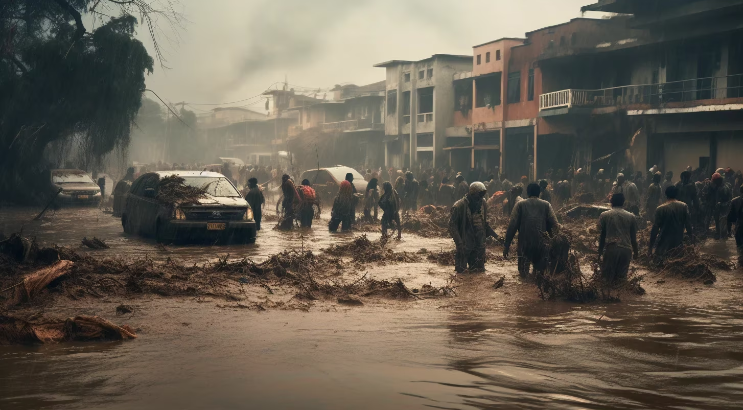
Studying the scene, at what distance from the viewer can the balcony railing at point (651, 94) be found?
2706 cm

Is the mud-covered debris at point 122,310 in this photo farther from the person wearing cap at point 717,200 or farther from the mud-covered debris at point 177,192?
the person wearing cap at point 717,200

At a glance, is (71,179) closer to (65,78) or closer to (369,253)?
(65,78)

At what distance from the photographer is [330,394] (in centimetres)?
563

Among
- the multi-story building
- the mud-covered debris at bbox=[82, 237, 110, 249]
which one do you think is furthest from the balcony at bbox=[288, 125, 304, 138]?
the mud-covered debris at bbox=[82, 237, 110, 249]

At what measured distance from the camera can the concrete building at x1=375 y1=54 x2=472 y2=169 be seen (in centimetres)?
4828

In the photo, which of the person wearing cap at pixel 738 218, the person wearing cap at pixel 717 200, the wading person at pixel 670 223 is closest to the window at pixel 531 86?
the person wearing cap at pixel 717 200

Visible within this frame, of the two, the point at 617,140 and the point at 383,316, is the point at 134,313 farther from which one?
the point at 617,140

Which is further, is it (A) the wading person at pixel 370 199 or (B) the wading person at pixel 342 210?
(A) the wading person at pixel 370 199

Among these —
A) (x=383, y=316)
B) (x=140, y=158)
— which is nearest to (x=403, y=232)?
(x=383, y=316)

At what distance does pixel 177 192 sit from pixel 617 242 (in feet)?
29.4

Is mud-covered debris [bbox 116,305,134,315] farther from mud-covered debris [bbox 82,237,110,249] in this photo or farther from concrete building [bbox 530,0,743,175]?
concrete building [bbox 530,0,743,175]

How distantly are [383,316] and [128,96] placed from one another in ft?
62.1

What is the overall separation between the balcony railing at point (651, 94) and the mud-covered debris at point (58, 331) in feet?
77.6

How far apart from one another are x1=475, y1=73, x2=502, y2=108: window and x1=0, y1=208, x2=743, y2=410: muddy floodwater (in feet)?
105
